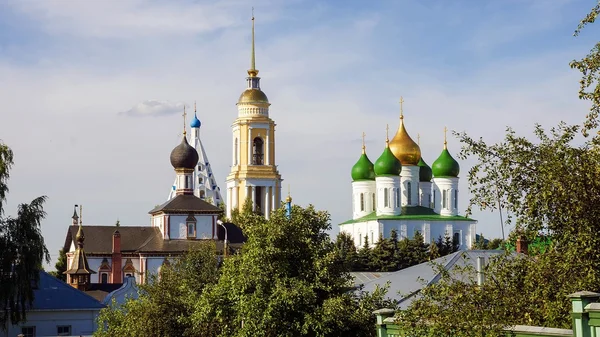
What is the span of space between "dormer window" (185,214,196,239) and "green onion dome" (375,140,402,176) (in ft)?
59.6

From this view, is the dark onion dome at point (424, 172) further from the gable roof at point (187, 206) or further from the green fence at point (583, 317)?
the green fence at point (583, 317)

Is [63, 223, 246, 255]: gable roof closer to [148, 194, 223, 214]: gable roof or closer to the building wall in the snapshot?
[148, 194, 223, 214]: gable roof

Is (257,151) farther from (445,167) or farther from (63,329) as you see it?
(63,329)

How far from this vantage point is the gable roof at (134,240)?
6894 cm

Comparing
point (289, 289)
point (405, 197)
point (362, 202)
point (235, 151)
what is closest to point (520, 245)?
point (289, 289)

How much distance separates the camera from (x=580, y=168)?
13438 millimetres

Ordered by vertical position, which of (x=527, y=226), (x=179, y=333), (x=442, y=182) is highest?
(x=442, y=182)

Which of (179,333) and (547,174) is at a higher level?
(547,174)

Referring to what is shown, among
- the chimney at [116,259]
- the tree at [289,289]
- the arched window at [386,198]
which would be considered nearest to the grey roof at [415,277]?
the tree at [289,289]

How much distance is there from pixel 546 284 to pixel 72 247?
57.9 meters

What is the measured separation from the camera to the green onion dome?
8275 cm

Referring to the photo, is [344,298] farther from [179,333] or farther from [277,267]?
[179,333]

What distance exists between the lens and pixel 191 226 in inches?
2751

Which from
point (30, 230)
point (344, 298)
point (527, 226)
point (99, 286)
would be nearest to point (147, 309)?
point (30, 230)
